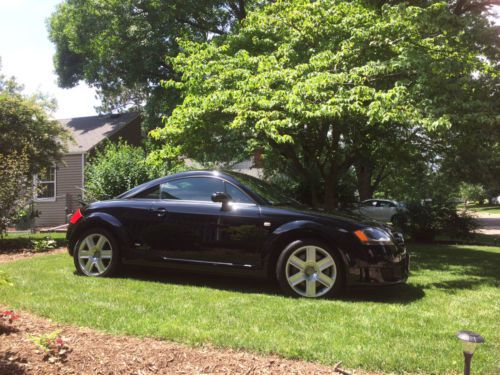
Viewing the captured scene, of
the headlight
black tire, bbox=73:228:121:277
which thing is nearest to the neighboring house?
black tire, bbox=73:228:121:277

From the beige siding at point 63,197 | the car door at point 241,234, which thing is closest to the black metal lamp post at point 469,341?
the car door at point 241,234

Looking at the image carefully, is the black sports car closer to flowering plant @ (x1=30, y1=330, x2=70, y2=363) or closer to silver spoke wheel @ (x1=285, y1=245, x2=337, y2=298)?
silver spoke wheel @ (x1=285, y1=245, x2=337, y2=298)

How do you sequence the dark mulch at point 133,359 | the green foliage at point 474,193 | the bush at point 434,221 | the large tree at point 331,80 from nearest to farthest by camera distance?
the dark mulch at point 133,359
the large tree at point 331,80
the bush at point 434,221
the green foliage at point 474,193

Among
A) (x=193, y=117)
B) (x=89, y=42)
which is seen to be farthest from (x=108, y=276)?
(x=89, y=42)

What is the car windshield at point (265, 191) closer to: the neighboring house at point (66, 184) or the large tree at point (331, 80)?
the large tree at point (331, 80)

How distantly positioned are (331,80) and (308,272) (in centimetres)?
377

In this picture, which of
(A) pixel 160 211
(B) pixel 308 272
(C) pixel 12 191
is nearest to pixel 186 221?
(A) pixel 160 211

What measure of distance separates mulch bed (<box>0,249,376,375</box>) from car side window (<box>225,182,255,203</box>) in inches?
91.9

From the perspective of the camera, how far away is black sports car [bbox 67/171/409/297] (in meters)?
4.93

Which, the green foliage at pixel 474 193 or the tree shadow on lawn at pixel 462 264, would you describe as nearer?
the tree shadow on lawn at pixel 462 264

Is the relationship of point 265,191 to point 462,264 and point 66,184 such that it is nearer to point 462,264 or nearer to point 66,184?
point 462,264

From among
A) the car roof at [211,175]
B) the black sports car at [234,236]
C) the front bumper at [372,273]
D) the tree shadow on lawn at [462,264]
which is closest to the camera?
the front bumper at [372,273]

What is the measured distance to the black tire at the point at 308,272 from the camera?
4.91 metres

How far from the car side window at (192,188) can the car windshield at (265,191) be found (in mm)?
329
